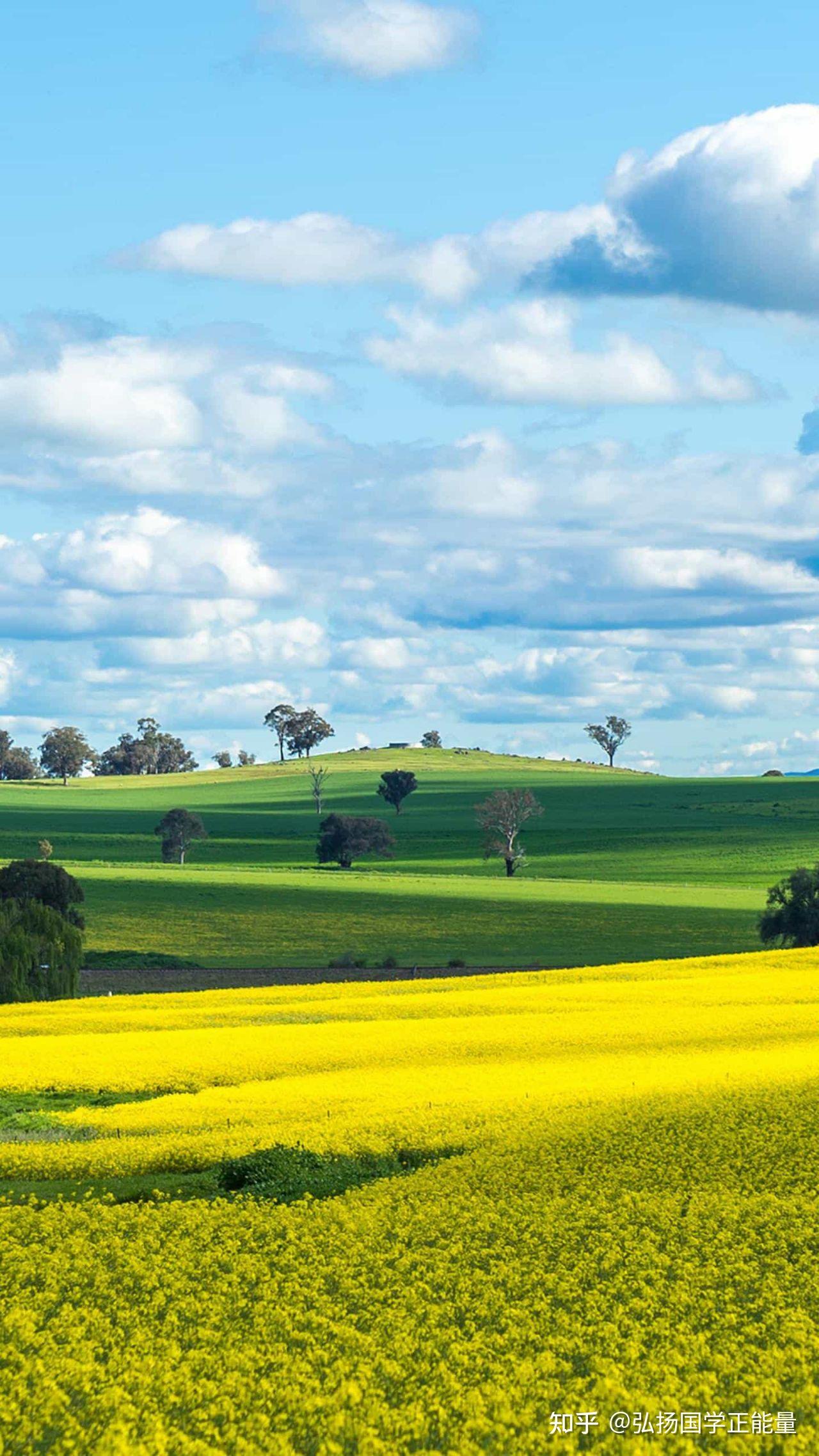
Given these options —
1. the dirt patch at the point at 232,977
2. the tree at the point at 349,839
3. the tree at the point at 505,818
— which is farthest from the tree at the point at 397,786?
the dirt patch at the point at 232,977

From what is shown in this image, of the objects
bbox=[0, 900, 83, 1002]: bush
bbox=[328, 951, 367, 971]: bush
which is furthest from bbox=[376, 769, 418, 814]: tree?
bbox=[0, 900, 83, 1002]: bush

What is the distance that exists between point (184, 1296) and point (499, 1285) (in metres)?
2.82

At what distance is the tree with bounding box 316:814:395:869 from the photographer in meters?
110

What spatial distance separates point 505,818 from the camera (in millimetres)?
116000

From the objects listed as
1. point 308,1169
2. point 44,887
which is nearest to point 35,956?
point 44,887

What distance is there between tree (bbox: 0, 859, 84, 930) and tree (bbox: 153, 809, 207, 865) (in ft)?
179

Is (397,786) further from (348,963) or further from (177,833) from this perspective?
(348,963)

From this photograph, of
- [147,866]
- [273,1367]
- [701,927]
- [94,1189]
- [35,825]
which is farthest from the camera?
A: [35,825]

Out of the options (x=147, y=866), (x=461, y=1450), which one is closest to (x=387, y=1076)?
(x=461, y=1450)

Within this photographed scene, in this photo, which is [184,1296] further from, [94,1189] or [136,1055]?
[136,1055]

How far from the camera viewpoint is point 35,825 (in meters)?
139

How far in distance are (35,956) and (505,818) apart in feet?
241

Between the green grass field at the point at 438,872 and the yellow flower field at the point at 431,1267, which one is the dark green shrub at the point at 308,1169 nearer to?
the yellow flower field at the point at 431,1267

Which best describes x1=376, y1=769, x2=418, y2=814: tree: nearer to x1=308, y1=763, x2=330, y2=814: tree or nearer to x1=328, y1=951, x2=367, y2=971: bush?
x1=308, y1=763, x2=330, y2=814: tree
